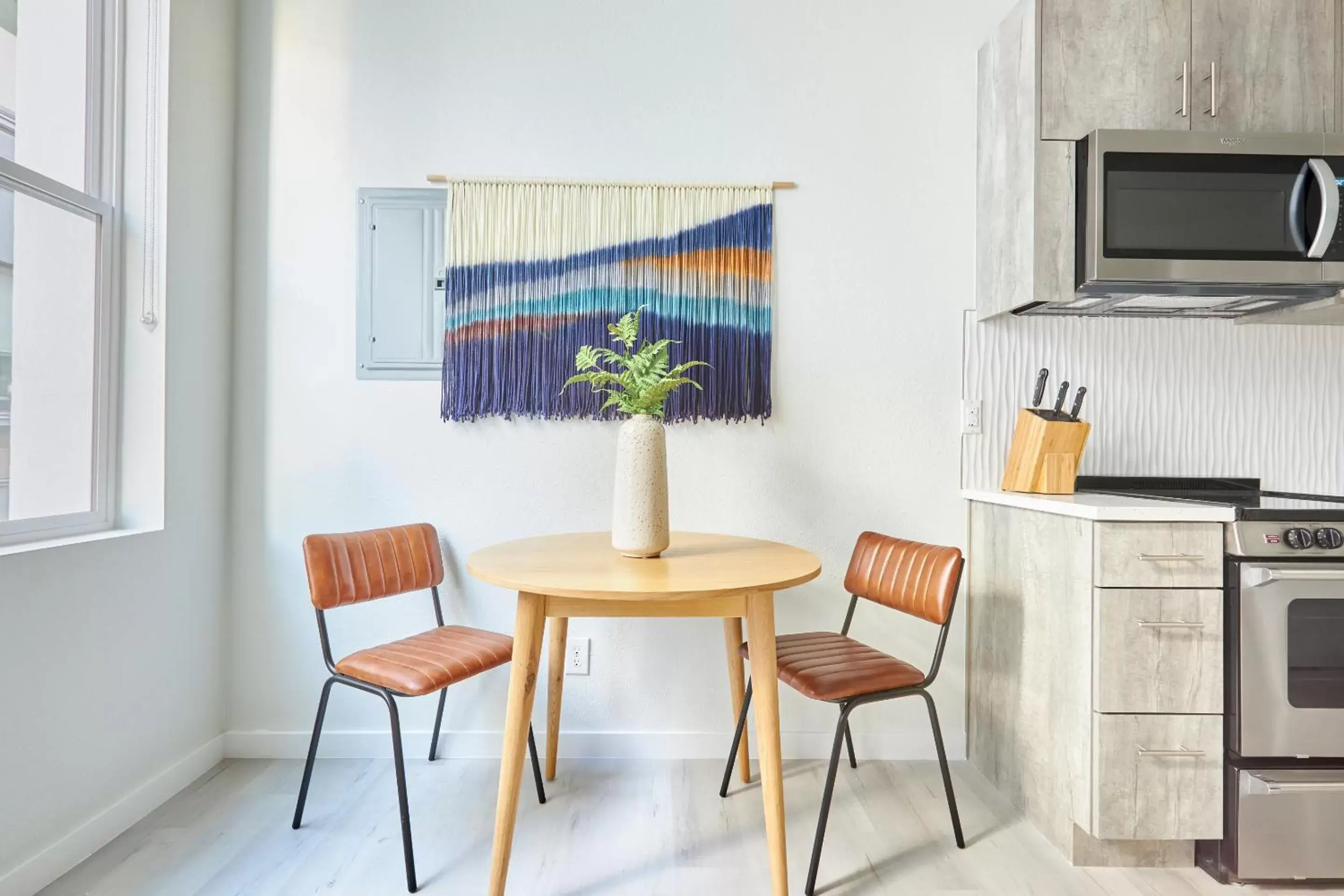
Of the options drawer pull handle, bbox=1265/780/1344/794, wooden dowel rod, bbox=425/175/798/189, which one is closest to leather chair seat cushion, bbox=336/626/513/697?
wooden dowel rod, bbox=425/175/798/189

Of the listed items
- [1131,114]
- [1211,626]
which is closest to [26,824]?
[1211,626]

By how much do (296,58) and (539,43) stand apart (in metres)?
0.80

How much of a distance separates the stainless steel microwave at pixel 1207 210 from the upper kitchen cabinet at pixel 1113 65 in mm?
99

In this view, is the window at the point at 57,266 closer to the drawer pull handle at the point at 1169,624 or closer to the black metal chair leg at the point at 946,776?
the black metal chair leg at the point at 946,776

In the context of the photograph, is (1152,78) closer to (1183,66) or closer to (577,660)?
(1183,66)

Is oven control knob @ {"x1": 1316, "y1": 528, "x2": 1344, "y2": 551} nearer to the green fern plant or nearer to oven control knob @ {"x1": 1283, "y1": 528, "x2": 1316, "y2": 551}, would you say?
oven control knob @ {"x1": 1283, "y1": 528, "x2": 1316, "y2": 551}

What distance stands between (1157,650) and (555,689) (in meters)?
1.62

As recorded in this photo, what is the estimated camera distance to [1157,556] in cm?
173

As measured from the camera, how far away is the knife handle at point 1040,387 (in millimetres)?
2227

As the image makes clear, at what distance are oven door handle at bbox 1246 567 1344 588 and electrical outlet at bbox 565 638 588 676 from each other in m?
1.85

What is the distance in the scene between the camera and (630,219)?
2363 mm

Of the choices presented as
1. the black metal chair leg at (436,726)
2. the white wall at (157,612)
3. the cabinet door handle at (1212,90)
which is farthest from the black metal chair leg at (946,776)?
the white wall at (157,612)

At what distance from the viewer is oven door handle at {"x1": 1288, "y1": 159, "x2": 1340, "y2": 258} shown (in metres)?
1.89

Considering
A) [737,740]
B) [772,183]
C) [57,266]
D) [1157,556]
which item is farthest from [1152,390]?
[57,266]
